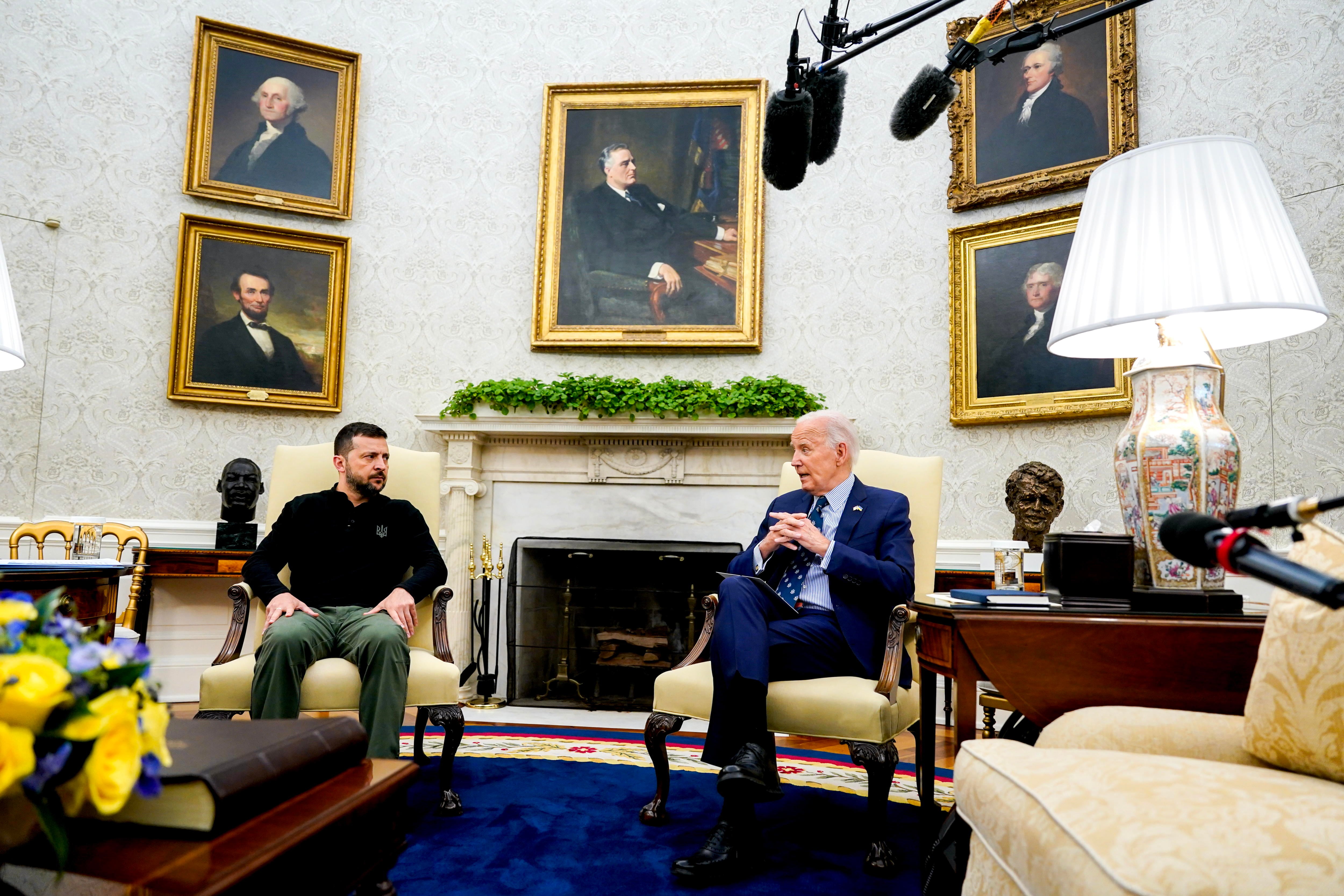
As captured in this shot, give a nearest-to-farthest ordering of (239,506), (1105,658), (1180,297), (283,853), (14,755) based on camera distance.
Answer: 1. (14,755)
2. (283,853)
3. (1105,658)
4. (1180,297)
5. (239,506)

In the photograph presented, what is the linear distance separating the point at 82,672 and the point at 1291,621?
161cm

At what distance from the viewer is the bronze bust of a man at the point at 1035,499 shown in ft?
12.9

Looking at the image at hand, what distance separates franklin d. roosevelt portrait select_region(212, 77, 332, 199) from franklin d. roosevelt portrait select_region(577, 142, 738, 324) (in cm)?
160

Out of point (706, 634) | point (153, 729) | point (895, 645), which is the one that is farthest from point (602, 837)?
point (153, 729)

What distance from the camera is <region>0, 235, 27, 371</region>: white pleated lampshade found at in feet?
6.88

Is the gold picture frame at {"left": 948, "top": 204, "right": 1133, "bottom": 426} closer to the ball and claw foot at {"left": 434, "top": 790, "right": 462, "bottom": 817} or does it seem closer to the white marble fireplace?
the white marble fireplace

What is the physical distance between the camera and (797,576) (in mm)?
2734

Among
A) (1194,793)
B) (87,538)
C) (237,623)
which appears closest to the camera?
(1194,793)

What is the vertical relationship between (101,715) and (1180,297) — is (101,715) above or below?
below

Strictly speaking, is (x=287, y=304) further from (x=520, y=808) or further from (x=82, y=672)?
(x=82, y=672)

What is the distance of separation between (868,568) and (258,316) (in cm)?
401

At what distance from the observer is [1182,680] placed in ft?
5.86

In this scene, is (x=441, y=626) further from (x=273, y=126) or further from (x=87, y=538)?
(x=273, y=126)

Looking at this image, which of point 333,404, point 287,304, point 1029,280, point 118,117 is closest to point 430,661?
point 333,404
